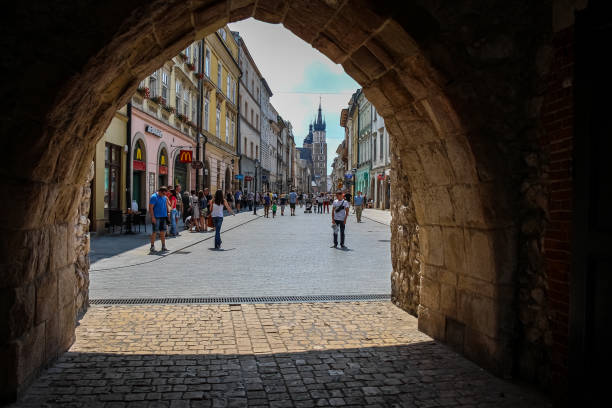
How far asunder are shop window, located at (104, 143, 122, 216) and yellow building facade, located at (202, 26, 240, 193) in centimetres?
1049

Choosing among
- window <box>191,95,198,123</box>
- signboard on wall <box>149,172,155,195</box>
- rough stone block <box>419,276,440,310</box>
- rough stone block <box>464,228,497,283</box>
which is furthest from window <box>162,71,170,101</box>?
rough stone block <box>464,228,497,283</box>

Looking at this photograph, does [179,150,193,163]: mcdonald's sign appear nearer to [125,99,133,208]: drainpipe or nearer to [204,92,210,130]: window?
[125,99,133,208]: drainpipe

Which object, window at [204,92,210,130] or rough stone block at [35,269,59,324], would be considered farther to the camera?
window at [204,92,210,130]

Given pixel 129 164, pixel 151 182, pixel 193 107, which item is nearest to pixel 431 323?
pixel 129 164

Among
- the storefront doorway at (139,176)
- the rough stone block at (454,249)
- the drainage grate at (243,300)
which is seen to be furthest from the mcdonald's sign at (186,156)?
the rough stone block at (454,249)

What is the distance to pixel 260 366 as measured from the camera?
12.9ft

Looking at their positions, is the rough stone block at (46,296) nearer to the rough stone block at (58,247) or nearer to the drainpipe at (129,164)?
the rough stone block at (58,247)

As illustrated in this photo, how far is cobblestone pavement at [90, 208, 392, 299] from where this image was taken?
6.86 m

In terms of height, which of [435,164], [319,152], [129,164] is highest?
[319,152]

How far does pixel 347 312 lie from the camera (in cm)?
573

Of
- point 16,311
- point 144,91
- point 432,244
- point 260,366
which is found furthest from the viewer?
point 144,91

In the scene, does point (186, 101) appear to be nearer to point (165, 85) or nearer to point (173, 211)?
point (165, 85)

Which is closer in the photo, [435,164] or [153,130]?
[435,164]

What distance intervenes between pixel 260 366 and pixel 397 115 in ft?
8.73
